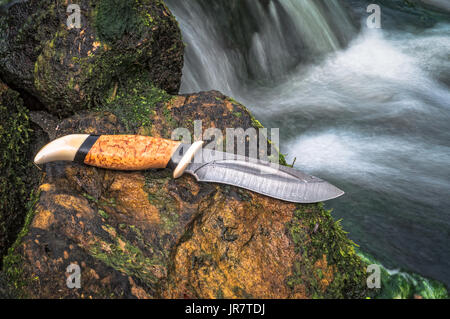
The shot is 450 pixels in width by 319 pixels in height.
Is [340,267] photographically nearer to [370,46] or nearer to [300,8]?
[300,8]

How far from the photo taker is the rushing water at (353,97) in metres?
3.76

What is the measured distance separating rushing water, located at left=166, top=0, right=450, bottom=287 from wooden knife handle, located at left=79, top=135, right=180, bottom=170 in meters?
2.04

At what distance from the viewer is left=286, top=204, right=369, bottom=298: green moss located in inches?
95.3

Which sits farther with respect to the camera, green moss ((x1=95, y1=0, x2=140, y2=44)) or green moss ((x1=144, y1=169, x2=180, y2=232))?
green moss ((x1=95, y1=0, x2=140, y2=44))

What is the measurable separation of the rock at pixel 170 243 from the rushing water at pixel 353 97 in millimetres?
1178

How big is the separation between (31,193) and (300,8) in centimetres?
725

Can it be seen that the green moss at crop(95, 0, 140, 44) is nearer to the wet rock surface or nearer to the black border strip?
the wet rock surface

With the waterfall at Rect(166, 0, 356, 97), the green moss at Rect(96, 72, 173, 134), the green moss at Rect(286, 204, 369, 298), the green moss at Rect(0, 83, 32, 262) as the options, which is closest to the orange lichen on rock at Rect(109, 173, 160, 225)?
the green moss at Rect(96, 72, 173, 134)

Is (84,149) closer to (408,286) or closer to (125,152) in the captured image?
(125,152)

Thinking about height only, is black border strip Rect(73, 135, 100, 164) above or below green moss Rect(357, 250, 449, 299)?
above

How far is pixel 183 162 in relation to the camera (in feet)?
8.69

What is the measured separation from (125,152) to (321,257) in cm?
156

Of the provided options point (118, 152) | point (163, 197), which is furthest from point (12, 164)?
point (163, 197)

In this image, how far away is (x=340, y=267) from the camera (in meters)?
2.56
